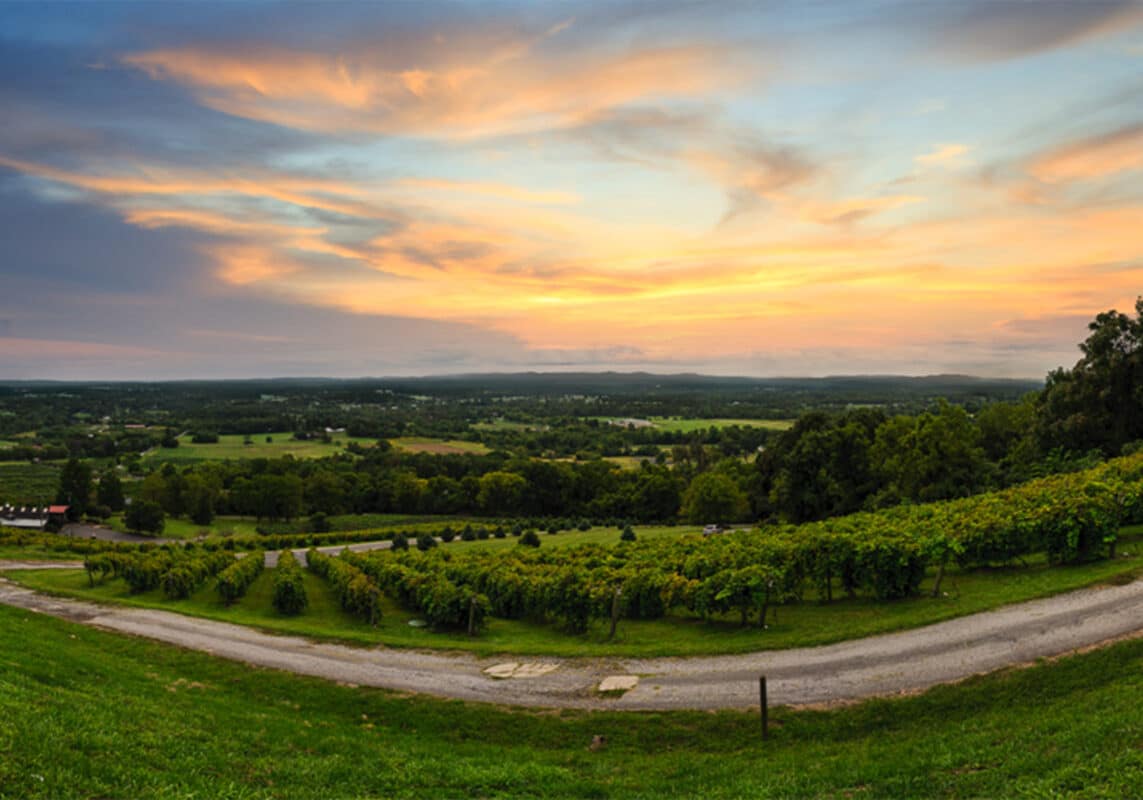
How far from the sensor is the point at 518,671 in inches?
877

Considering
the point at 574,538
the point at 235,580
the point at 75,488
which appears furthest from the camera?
the point at 75,488

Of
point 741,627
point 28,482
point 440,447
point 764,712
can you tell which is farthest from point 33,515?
point 764,712

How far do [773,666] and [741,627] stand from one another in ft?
17.4

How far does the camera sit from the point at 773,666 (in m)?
19.8

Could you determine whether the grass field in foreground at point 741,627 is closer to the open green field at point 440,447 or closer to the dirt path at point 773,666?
the dirt path at point 773,666

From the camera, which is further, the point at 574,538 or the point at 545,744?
the point at 574,538

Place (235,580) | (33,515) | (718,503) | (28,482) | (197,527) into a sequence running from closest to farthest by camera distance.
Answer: (235,580)
(718,503)
(33,515)
(197,527)
(28,482)

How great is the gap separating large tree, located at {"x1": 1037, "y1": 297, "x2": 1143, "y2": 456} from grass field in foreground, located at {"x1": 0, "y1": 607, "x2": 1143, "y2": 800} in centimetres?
4304

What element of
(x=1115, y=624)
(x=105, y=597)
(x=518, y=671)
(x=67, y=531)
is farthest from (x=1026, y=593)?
(x=67, y=531)

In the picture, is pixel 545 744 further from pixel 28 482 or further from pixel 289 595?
pixel 28 482

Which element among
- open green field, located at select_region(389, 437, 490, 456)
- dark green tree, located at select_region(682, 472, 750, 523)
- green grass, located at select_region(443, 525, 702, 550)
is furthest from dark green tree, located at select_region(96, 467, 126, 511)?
dark green tree, located at select_region(682, 472, 750, 523)

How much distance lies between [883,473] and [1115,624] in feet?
140

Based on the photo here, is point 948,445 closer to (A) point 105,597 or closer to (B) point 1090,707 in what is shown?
(B) point 1090,707

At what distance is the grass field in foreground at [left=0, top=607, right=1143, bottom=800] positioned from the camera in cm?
1077
